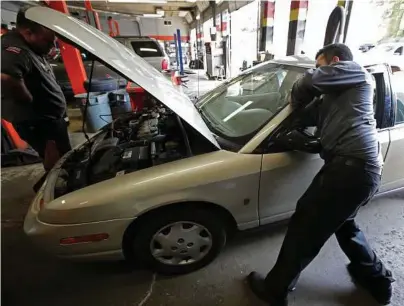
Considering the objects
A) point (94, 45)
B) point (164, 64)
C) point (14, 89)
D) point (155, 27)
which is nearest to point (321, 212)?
point (94, 45)

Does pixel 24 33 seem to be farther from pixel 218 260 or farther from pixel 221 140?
pixel 218 260

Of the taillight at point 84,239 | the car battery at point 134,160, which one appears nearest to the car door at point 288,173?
the car battery at point 134,160

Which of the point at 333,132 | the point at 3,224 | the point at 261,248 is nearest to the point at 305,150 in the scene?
the point at 333,132

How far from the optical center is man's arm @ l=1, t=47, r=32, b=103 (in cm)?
188

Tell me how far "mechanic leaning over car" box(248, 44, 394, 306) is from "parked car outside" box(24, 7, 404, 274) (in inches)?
7.1

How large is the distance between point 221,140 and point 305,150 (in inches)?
20.4

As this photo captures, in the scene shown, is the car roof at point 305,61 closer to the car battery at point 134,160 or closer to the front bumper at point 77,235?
the car battery at point 134,160

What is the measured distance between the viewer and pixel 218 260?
186 centimetres

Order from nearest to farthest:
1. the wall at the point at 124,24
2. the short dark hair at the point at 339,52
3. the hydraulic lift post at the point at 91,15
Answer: the short dark hair at the point at 339,52 < the hydraulic lift post at the point at 91,15 < the wall at the point at 124,24

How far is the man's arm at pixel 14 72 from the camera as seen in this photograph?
188cm

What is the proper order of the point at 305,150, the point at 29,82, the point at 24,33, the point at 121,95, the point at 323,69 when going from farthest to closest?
1. the point at 121,95
2. the point at 29,82
3. the point at 24,33
4. the point at 305,150
5. the point at 323,69

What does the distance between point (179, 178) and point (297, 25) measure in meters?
5.64

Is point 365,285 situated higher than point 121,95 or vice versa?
point 121,95

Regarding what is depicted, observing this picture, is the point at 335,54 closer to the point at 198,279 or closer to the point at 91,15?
the point at 198,279
